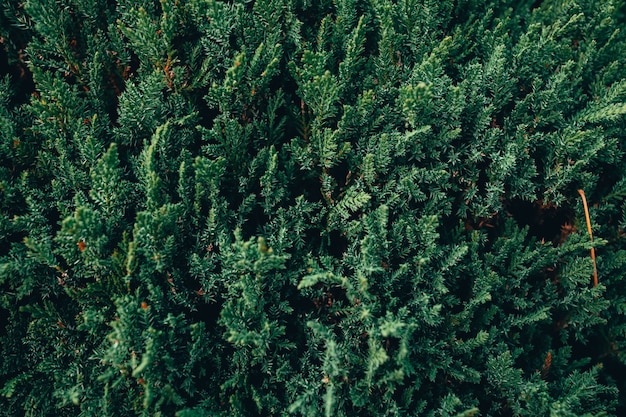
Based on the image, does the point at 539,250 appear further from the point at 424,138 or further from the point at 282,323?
the point at 282,323

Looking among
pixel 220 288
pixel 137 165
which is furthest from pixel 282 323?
pixel 137 165

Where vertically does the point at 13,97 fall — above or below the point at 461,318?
above

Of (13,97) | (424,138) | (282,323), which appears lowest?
(282,323)

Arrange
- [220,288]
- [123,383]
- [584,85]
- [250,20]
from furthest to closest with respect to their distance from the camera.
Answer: [584,85]
[250,20]
[220,288]
[123,383]

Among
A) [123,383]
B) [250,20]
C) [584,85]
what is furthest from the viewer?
[584,85]

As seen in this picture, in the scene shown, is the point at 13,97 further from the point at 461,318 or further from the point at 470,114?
the point at 461,318

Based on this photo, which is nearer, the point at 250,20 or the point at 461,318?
the point at 461,318
